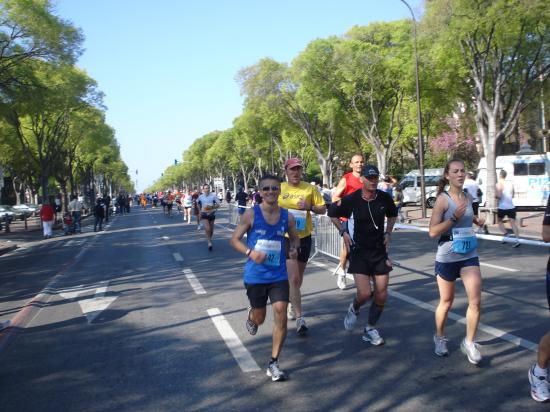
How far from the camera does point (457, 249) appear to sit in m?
5.00

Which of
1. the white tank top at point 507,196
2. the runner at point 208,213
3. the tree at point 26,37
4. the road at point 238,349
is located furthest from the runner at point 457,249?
the tree at point 26,37

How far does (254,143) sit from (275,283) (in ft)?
207

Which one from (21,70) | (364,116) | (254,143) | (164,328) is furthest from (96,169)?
(164,328)

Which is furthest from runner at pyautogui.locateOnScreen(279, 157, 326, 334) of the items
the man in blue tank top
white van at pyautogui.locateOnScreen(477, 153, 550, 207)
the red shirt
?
white van at pyautogui.locateOnScreen(477, 153, 550, 207)

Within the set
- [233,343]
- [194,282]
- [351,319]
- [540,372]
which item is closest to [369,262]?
[351,319]

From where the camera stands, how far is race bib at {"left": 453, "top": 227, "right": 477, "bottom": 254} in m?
5.00

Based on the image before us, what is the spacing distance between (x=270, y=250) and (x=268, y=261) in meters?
0.09

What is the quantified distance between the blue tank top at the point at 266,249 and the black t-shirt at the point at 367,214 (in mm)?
1020

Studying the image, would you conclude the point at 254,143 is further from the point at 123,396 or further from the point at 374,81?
the point at 123,396

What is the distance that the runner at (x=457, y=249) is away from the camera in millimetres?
4973

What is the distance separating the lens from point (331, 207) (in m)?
5.95

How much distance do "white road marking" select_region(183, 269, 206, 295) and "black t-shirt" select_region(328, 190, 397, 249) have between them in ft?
13.8

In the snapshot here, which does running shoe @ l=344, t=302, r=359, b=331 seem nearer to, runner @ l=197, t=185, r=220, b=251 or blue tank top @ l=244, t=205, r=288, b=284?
blue tank top @ l=244, t=205, r=288, b=284

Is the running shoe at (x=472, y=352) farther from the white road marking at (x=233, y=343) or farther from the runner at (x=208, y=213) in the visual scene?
the runner at (x=208, y=213)
